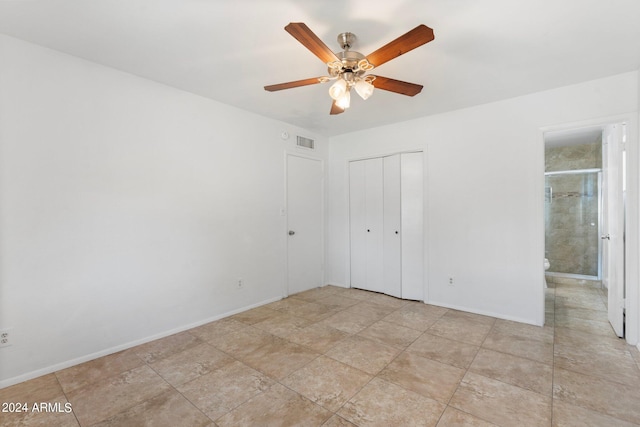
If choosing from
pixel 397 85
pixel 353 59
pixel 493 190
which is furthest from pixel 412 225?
pixel 353 59

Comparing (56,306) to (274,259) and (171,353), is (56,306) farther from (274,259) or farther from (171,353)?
(274,259)

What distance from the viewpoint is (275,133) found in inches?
156

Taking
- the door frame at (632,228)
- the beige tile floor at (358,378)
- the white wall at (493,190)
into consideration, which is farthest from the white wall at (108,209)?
the door frame at (632,228)

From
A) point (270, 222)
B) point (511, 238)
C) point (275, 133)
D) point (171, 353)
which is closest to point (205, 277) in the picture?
point (171, 353)

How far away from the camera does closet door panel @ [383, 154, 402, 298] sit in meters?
4.12

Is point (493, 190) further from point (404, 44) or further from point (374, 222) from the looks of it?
point (404, 44)

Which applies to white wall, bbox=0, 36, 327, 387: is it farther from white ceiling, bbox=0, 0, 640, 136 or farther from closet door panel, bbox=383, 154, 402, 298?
closet door panel, bbox=383, 154, 402, 298

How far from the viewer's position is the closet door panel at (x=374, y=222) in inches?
170

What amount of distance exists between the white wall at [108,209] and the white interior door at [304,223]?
715mm

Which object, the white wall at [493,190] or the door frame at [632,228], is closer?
the door frame at [632,228]

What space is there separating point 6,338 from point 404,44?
3.28 m

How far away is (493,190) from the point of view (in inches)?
131

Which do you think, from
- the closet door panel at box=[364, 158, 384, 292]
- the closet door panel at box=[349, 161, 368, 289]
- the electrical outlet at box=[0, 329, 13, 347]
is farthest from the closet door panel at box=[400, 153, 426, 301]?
the electrical outlet at box=[0, 329, 13, 347]

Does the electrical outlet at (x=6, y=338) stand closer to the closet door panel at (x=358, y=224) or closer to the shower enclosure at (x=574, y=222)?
the closet door panel at (x=358, y=224)
